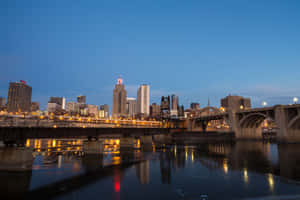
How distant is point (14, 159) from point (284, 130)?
3686 inches

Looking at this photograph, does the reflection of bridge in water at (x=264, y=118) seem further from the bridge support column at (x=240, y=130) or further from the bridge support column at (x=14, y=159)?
the bridge support column at (x=14, y=159)

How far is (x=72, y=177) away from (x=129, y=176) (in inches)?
299

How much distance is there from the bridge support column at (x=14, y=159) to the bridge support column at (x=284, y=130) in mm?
91526

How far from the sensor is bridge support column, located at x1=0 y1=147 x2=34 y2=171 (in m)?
28.8

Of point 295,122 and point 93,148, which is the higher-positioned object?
point 295,122

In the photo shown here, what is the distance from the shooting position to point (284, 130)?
8162cm

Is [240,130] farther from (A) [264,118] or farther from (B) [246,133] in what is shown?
(A) [264,118]

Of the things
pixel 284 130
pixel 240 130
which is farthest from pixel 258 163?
pixel 240 130

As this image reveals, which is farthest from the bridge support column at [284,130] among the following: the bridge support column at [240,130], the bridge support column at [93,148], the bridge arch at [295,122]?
the bridge support column at [93,148]

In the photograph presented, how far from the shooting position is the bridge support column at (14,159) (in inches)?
1133

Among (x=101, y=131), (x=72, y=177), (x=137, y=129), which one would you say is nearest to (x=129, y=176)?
(x=72, y=177)

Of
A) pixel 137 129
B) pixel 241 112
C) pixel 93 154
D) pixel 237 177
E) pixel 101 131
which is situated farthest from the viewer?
pixel 241 112

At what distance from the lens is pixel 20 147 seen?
98.0 ft

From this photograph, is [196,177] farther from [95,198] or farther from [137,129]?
[137,129]
